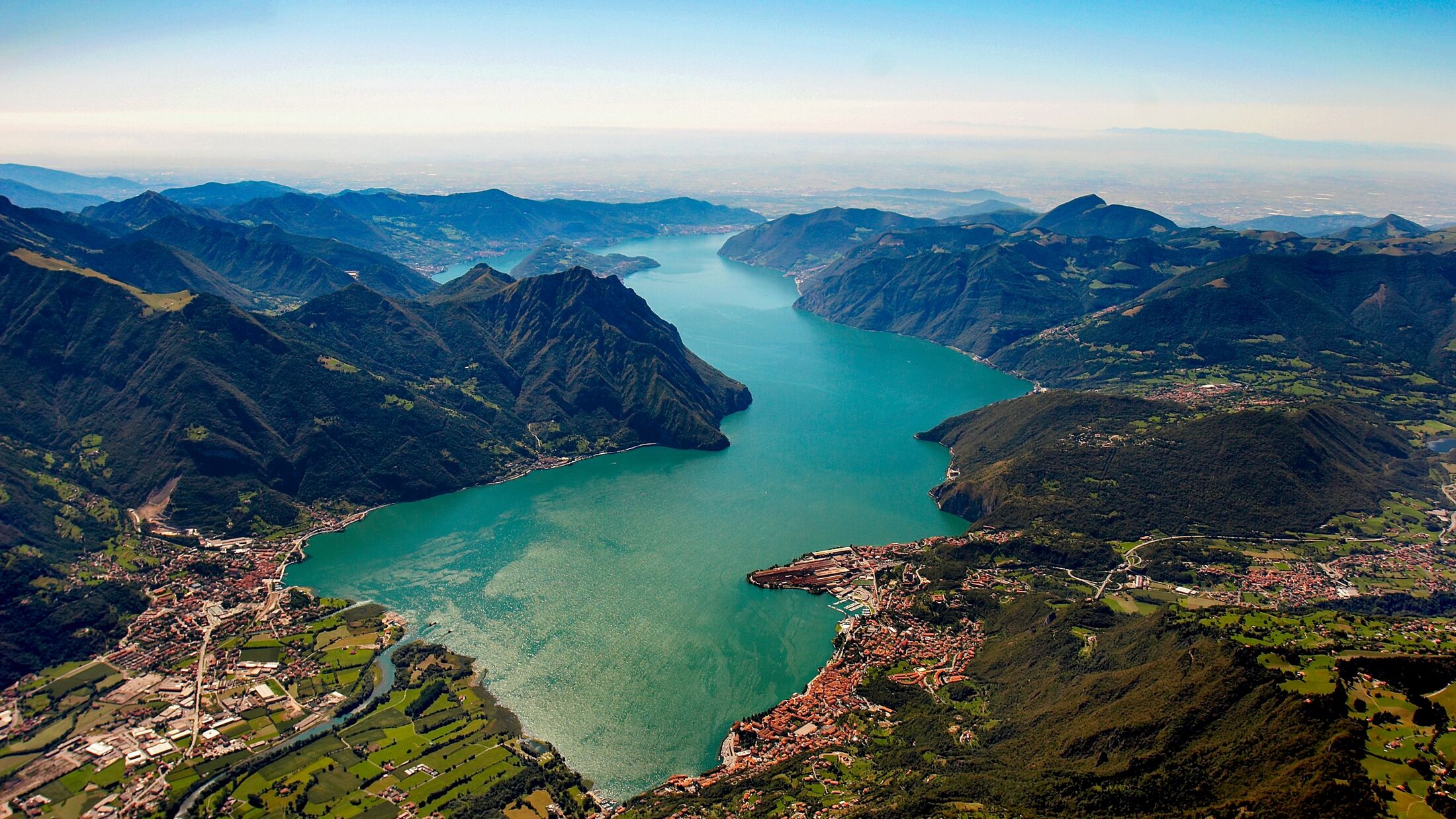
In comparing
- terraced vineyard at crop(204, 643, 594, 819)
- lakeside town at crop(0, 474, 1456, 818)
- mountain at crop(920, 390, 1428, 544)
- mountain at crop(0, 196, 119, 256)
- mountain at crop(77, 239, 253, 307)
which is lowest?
terraced vineyard at crop(204, 643, 594, 819)

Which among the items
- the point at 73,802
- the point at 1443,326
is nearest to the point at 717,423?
the point at 73,802

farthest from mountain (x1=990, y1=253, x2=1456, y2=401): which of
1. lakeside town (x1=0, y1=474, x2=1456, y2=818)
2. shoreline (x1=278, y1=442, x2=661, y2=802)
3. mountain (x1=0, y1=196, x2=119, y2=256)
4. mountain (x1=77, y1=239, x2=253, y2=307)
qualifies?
mountain (x1=0, y1=196, x2=119, y2=256)

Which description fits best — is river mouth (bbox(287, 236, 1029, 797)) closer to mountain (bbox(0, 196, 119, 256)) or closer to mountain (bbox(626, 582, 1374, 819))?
mountain (bbox(626, 582, 1374, 819))

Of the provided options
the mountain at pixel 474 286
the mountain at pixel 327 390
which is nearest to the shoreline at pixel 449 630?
the mountain at pixel 327 390

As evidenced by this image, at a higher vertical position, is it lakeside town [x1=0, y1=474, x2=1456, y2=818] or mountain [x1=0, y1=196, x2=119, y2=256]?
mountain [x1=0, y1=196, x2=119, y2=256]

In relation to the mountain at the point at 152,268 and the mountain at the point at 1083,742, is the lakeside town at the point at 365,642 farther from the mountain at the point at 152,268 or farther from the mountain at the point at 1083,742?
the mountain at the point at 152,268

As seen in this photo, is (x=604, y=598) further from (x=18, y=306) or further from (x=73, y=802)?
(x=18, y=306)
